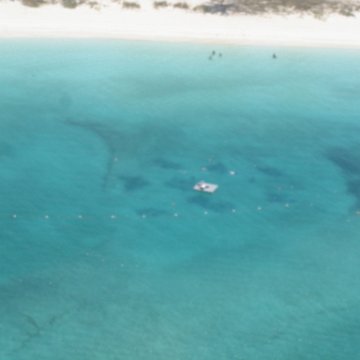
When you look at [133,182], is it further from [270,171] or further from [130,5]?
[130,5]

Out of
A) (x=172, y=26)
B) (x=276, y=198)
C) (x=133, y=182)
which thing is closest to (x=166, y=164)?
(x=133, y=182)

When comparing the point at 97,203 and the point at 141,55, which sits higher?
the point at 141,55

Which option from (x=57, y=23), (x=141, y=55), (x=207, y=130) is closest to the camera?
(x=207, y=130)

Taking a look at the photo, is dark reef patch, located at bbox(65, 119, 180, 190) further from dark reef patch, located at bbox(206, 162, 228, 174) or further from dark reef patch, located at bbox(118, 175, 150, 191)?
dark reef patch, located at bbox(206, 162, 228, 174)

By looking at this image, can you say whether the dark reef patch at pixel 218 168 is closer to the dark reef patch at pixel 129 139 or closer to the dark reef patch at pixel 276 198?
the dark reef patch at pixel 129 139

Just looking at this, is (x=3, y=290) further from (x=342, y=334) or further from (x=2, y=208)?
(x=342, y=334)

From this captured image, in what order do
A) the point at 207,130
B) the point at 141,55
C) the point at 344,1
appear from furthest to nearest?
the point at 344,1
the point at 141,55
the point at 207,130

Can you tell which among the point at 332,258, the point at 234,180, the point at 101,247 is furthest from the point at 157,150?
the point at 332,258
